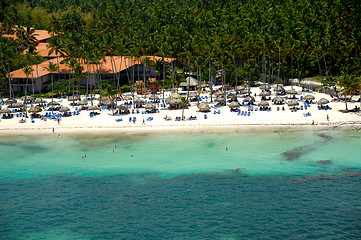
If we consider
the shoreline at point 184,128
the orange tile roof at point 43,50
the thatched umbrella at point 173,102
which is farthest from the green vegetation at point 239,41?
the shoreline at point 184,128

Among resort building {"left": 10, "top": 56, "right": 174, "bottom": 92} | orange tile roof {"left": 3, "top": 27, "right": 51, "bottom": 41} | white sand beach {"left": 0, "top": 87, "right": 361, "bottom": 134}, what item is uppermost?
orange tile roof {"left": 3, "top": 27, "right": 51, "bottom": 41}

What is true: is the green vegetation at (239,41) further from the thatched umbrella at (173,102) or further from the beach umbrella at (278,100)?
the thatched umbrella at (173,102)

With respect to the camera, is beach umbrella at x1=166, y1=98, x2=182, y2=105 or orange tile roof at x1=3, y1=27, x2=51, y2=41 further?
orange tile roof at x1=3, y1=27, x2=51, y2=41

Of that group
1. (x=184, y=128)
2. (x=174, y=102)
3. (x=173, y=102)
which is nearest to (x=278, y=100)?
(x=174, y=102)

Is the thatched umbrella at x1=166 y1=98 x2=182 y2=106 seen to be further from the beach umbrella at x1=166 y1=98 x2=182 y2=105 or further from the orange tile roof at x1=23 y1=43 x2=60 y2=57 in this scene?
the orange tile roof at x1=23 y1=43 x2=60 y2=57

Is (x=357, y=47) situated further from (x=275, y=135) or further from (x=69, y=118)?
(x=69, y=118)

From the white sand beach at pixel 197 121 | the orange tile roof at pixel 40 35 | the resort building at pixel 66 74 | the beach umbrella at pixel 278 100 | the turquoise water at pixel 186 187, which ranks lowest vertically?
the turquoise water at pixel 186 187

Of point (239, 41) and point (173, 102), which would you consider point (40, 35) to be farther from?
point (173, 102)

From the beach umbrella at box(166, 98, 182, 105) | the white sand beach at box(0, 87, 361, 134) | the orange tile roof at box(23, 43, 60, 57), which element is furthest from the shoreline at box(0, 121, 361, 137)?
the orange tile roof at box(23, 43, 60, 57)
